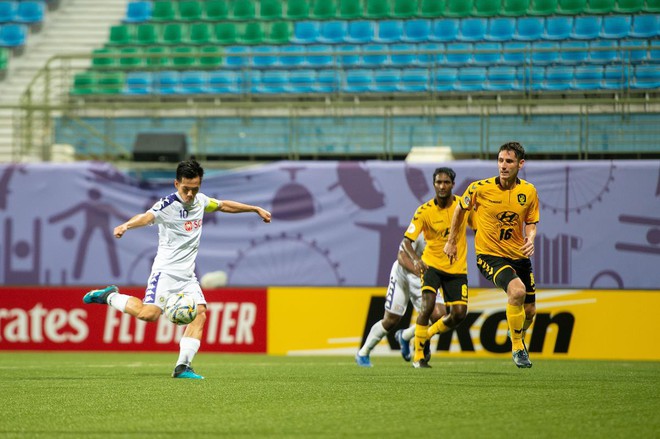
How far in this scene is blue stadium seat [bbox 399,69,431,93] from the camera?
64.8 feet

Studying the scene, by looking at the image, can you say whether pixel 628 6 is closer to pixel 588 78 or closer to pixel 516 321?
pixel 588 78

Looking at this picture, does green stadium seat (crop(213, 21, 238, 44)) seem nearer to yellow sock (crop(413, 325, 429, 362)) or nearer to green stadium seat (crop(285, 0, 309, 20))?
green stadium seat (crop(285, 0, 309, 20))

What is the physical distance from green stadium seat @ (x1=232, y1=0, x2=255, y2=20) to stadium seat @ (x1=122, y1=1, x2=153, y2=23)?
2.06 m

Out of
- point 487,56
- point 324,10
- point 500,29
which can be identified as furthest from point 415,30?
point 324,10

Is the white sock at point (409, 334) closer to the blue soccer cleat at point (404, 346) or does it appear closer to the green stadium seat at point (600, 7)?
the blue soccer cleat at point (404, 346)

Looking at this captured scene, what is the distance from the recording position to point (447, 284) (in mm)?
12141

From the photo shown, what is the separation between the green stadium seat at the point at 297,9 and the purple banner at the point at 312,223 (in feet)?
21.2

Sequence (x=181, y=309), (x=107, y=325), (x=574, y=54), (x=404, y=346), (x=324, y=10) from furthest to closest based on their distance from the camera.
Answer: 1. (x=324, y=10)
2. (x=574, y=54)
3. (x=107, y=325)
4. (x=404, y=346)
5. (x=181, y=309)

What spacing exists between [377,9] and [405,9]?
614 mm

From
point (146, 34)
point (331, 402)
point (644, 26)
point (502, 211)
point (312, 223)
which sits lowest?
point (331, 402)

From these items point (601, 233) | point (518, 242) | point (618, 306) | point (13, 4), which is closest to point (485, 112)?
point (601, 233)

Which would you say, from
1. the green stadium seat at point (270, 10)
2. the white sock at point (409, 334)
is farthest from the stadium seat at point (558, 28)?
the white sock at point (409, 334)

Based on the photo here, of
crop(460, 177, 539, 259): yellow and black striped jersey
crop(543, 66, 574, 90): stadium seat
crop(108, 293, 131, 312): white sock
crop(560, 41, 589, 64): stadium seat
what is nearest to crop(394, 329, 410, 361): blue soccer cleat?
crop(460, 177, 539, 259): yellow and black striped jersey

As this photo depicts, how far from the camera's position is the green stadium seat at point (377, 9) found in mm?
22312
